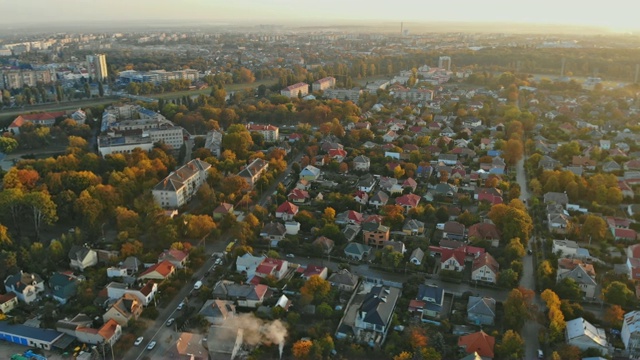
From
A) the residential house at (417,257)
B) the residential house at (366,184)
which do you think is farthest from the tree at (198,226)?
the residential house at (366,184)

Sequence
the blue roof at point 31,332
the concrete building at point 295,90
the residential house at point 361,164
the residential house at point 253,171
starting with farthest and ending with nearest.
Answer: the concrete building at point 295,90 < the residential house at point 361,164 < the residential house at point 253,171 < the blue roof at point 31,332

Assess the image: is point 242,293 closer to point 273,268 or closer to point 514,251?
point 273,268

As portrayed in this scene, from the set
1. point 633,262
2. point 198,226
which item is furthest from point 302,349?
point 633,262

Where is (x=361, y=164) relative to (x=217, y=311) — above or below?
above

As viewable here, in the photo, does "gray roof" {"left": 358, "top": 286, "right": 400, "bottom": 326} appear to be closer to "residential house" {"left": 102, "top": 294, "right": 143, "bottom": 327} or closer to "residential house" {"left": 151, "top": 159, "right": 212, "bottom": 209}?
"residential house" {"left": 102, "top": 294, "right": 143, "bottom": 327}

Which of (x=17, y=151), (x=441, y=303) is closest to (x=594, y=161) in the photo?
(x=441, y=303)

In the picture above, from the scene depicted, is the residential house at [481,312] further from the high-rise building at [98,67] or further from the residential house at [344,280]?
the high-rise building at [98,67]

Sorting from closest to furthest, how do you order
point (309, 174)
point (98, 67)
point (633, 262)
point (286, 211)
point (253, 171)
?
point (633, 262) → point (286, 211) → point (253, 171) → point (309, 174) → point (98, 67)

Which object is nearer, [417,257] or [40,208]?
[417,257]
